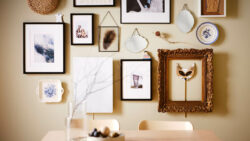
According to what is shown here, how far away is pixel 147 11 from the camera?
258 centimetres

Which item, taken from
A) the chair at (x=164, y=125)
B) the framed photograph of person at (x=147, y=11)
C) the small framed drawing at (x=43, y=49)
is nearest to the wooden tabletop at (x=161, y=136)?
the chair at (x=164, y=125)

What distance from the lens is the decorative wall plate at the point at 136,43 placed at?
2.59 metres

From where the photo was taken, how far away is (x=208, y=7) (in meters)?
2.57

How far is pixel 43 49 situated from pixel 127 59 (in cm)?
88

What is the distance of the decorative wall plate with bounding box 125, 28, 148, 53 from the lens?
2590mm

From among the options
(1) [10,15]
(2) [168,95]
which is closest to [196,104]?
(2) [168,95]

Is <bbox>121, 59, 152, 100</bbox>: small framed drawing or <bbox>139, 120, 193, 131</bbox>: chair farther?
<bbox>121, 59, 152, 100</bbox>: small framed drawing

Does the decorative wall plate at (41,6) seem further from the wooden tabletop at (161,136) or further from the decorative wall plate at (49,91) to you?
the wooden tabletop at (161,136)

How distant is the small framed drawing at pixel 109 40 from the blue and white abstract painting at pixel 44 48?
516mm

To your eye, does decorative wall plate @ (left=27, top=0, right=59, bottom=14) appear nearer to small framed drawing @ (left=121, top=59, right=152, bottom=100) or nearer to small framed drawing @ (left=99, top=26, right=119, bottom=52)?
small framed drawing @ (left=99, top=26, right=119, bottom=52)

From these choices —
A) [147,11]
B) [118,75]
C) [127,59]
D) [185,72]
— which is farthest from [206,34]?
[118,75]

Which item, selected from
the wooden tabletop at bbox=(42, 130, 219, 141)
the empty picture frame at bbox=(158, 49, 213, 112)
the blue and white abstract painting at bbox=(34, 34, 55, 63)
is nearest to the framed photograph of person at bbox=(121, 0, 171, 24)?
the empty picture frame at bbox=(158, 49, 213, 112)

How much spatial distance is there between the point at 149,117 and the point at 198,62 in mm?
769

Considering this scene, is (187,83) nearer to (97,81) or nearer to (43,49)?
(97,81)
